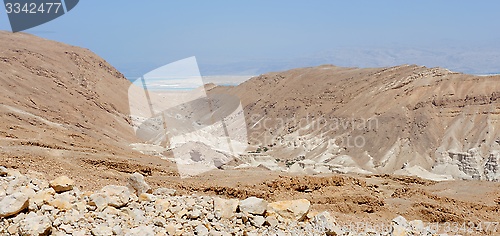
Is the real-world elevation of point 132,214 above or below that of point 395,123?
above

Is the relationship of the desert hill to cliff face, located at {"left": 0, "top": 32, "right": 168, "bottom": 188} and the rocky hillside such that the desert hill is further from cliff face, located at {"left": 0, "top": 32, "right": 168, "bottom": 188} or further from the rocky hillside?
the rocky hillside

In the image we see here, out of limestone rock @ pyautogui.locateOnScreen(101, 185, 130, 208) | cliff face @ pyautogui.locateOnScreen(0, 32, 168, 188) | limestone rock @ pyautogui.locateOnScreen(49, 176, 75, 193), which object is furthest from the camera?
cliff face @ pyautogui.locateOnScreen(0, 32, 168, 188)

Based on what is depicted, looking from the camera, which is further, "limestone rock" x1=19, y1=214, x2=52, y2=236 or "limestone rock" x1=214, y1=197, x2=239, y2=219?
"limestone rock" x1=214, y1=197, x2=239, y2=219

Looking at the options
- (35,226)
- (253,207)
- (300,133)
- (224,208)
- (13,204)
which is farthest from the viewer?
(300,133)

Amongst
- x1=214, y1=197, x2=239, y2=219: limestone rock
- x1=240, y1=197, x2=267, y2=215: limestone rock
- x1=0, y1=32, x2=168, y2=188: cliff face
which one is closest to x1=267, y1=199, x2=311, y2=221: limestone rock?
x1=240, y1=197, x2=267, y2=215: limestone rock

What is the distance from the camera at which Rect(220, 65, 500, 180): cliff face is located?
33.0m

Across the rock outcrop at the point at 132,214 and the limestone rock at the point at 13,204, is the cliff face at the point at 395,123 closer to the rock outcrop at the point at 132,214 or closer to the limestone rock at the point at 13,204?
the rock outcrop at the point at 132,214

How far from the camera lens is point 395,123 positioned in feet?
124

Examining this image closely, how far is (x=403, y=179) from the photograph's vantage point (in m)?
17.9

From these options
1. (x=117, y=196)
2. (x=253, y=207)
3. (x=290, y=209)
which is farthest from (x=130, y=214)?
(x=290, y=209)

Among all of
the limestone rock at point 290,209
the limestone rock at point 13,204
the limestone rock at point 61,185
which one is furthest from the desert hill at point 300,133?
the limestone rock at point 13,204

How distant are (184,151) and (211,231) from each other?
75.7 ft

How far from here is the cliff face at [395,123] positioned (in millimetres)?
33031

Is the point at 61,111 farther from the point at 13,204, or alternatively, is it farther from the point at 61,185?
the point at 13,204
